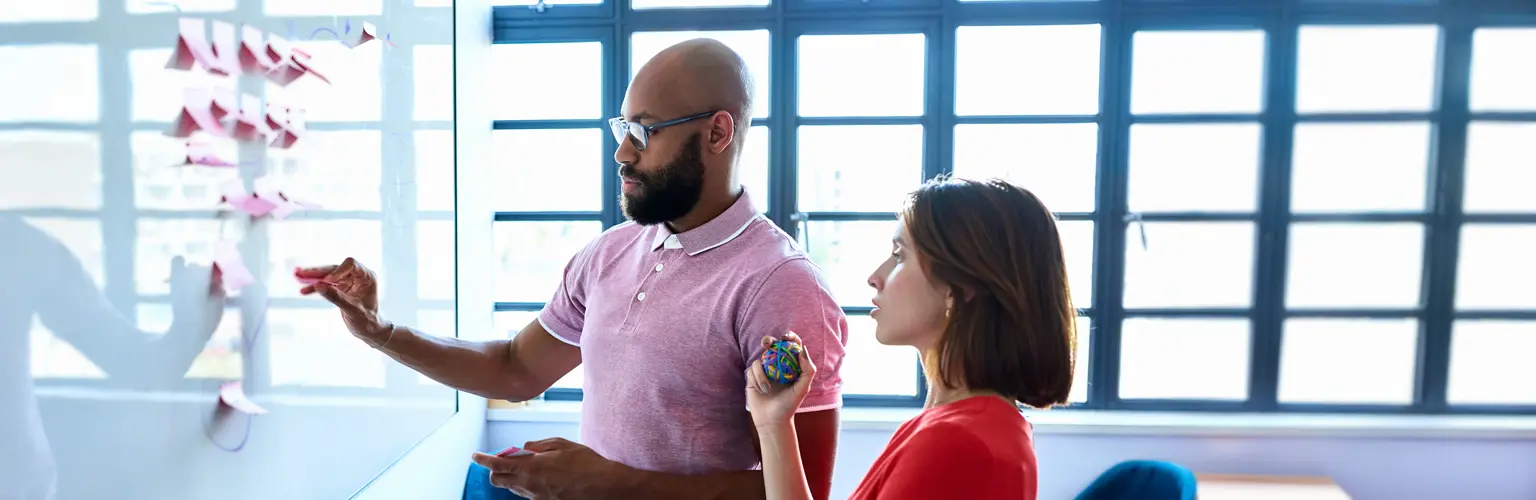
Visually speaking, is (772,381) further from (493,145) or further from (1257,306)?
(1257,306)

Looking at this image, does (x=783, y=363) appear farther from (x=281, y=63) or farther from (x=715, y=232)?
(x=281, y=63)

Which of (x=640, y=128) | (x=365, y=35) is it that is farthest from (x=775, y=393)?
(x=365, y=35)

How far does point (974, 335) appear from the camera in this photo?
1.07 meters

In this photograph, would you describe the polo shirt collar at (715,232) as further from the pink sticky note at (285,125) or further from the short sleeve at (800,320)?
the pink sticky note at (285,125)

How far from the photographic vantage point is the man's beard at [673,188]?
4.43 ft

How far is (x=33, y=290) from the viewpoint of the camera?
1012 millimetres

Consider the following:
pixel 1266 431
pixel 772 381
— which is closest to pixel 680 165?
pixel 772 381

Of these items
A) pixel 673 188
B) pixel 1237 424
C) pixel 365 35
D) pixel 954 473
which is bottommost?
pixel 1237 424

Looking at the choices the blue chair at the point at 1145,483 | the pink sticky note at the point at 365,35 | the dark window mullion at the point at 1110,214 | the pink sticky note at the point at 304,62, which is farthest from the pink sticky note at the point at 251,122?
the dark window mullion at the point at 1110,214

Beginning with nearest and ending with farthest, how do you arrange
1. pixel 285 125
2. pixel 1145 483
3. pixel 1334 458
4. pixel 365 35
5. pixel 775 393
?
pixel 775 393, pixel 285 125, pixel 365 35, pixel 1145 483, pixel 1334 458

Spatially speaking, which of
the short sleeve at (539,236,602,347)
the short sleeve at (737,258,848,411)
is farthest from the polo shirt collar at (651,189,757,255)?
the short sleeve at (539,236,602,347)

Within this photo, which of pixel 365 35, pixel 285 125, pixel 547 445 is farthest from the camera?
pixel 365 35

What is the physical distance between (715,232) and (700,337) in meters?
0.19

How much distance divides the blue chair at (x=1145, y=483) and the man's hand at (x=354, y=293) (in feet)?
5.90
